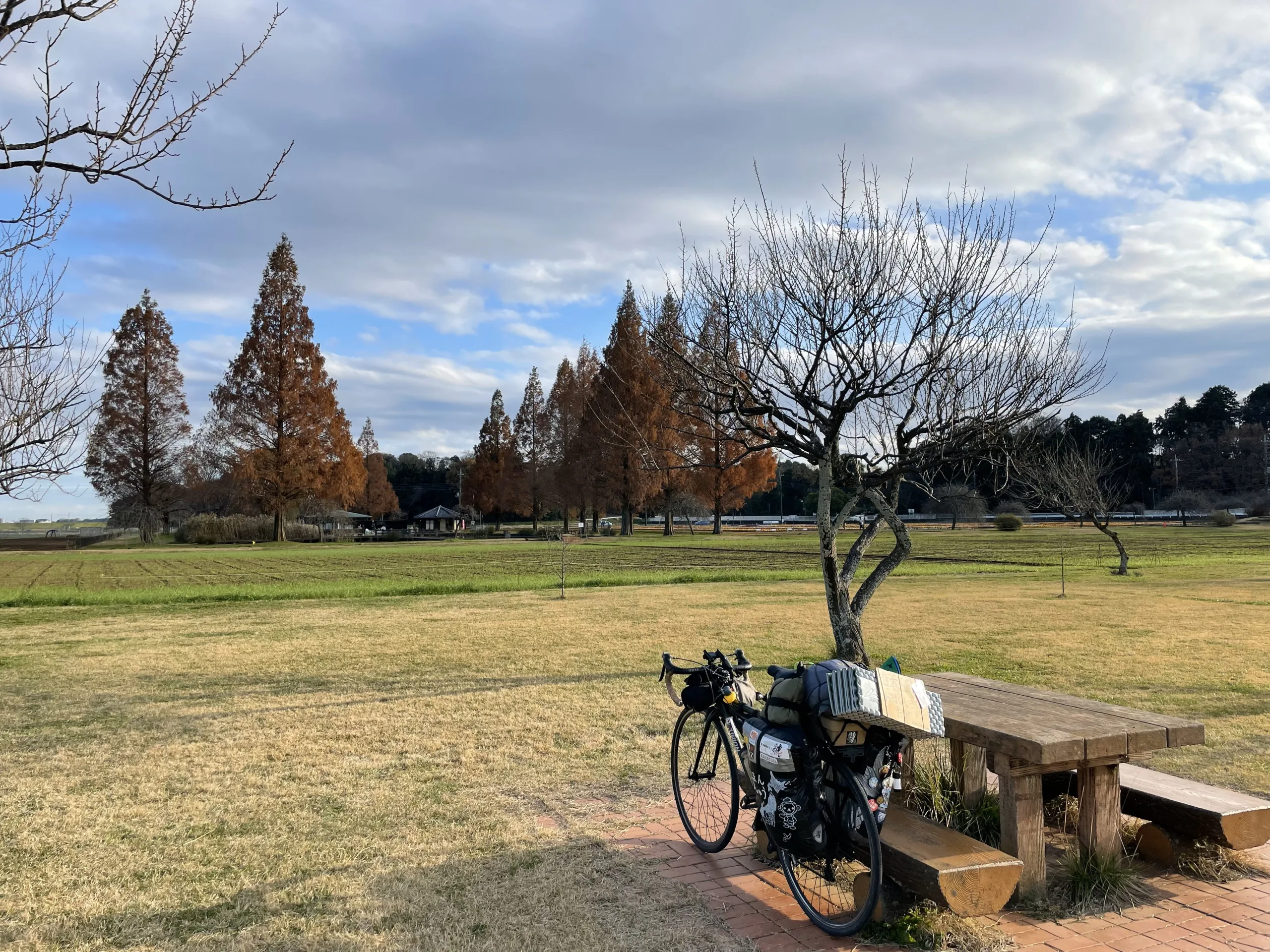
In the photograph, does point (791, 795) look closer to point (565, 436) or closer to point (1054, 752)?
point (1054, 752)

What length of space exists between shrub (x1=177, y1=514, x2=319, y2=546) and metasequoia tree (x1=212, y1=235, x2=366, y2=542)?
5.44m

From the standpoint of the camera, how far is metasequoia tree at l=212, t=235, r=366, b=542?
1903 inches

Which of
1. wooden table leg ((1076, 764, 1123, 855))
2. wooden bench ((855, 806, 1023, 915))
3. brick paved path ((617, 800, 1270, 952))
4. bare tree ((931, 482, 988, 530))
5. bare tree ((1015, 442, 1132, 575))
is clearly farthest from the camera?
bare tree ((931, 482, 988, 530))

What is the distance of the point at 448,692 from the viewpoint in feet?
26.8

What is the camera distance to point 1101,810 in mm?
3549

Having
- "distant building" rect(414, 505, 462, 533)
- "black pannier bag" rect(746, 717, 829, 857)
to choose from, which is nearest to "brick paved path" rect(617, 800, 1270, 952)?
"black pannier bag" rect(746, 717, 829, 857)

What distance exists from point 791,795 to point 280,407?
49.9 metres

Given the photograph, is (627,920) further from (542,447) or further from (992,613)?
(542,447)

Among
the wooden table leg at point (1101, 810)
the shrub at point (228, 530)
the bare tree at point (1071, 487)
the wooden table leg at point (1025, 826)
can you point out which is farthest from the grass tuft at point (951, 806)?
the shrub at point (228, 530)

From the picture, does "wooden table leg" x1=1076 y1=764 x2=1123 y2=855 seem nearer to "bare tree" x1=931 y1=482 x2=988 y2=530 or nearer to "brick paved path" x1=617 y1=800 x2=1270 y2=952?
"brick paved path" x1=617 y1=800 x2=1270 y2=952

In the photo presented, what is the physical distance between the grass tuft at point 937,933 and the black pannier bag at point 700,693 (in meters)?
1.10

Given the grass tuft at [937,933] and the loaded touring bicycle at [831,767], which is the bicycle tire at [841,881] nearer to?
the loaded touring bicycle at [831,767]

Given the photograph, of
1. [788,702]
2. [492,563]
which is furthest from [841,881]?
[492,563]

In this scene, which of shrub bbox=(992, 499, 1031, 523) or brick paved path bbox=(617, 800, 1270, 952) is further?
shrub bbox=(992, 499, 1031, 523)
